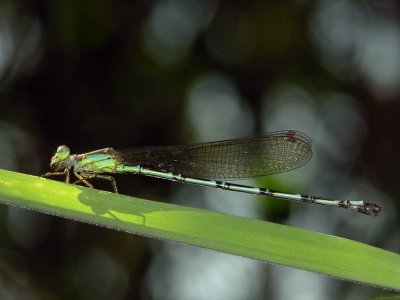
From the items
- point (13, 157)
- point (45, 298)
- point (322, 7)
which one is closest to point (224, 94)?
point (322, 7)

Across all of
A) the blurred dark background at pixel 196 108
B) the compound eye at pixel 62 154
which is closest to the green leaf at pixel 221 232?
the compound eye at pixel 62 154

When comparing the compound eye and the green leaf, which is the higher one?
the compound eye

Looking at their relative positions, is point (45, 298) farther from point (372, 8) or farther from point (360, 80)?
point (372, 8)

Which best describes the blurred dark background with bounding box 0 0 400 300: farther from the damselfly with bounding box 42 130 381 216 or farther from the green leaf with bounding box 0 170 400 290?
the green leaf with bounding box 0 170 400 290

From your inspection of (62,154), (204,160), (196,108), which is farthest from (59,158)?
(196,108)

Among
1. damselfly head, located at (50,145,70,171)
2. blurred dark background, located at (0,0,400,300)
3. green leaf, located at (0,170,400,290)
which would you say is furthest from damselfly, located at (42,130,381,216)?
green leaf, located at (0,170,400,290)
